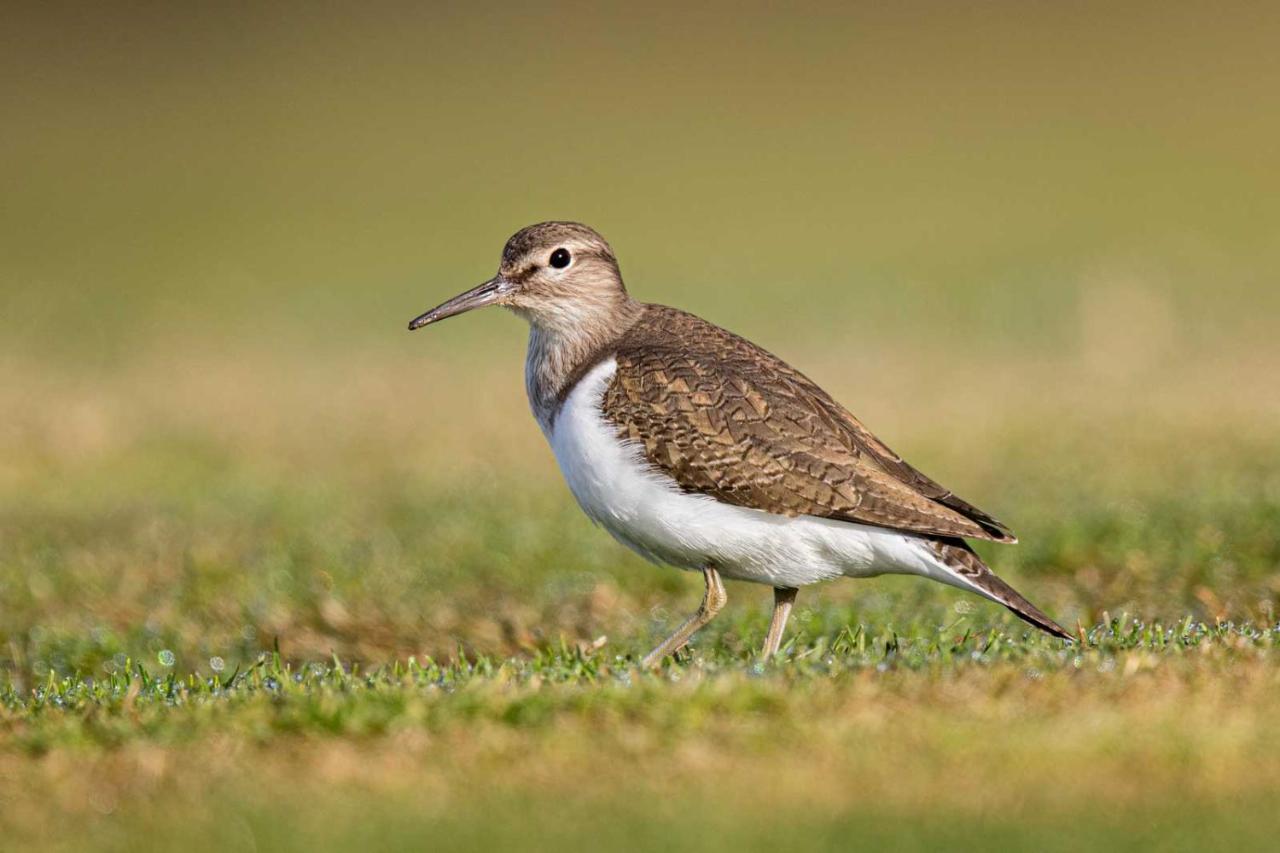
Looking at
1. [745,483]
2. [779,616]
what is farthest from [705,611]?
[745,483]

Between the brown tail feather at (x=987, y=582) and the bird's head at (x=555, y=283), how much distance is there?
2255 mm

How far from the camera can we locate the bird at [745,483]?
8047 mm

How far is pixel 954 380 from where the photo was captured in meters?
18.9

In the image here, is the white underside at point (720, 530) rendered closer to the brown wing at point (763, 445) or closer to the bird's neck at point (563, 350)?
the brown wing at point (763, 445)

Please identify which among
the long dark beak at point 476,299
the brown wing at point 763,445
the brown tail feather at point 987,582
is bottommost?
the brown tail feather at point 987,582

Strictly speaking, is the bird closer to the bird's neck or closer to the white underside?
the white underside

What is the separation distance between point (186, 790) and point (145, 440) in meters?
12.2

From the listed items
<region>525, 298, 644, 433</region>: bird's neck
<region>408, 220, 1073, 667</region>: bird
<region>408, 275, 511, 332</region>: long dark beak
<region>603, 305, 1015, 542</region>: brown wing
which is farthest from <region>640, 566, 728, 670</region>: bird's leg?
<region>408, 275, 511, 332</region>: long dark beak

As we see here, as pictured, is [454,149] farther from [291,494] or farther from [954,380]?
[291,494]

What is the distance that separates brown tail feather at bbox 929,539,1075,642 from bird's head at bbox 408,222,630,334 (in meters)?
→ 2.26

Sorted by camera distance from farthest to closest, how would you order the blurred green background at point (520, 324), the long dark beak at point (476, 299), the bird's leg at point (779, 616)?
1. the blurred green background at point (520, 324)
2. the long dark beak at point (476, 299)
3. the bird's leg at point (779, 616)

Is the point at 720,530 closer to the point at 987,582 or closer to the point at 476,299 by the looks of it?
the point at 987,582

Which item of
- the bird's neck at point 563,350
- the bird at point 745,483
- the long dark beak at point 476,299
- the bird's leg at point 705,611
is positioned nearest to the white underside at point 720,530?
the bird at point 745,483

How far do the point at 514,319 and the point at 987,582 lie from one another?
64.2 ft
